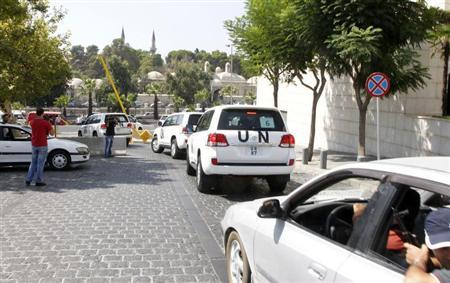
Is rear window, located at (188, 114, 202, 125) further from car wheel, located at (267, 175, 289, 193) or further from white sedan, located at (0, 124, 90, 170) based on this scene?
car wheel, located at (267, 175, 289, 193)

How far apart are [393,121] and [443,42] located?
320 cm

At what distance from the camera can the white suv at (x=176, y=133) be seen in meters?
17.7

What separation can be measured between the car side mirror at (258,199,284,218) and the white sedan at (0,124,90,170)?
1161 centimetres

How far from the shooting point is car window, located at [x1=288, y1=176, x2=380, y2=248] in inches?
129

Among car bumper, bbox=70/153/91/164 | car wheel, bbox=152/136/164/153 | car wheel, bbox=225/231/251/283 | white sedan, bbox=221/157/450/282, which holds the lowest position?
car wheel, bbox=152/136/164/153

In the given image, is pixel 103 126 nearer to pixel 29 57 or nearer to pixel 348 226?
pixel 29 57

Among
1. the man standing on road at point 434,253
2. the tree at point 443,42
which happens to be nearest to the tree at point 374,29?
the tree at point 443,42

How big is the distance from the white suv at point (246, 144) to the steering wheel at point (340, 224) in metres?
6.07

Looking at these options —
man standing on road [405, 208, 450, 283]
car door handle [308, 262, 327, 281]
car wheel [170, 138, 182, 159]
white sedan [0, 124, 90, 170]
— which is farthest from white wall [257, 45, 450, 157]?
man standing on road [405, 208, 450, 283]

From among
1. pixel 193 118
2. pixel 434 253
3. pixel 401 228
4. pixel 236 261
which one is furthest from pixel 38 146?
pixel 434 253

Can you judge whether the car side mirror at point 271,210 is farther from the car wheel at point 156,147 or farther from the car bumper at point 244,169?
the car wheel at point 156,147

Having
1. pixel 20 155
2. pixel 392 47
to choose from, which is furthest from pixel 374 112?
pixel 20 155

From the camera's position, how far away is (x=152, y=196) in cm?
1021

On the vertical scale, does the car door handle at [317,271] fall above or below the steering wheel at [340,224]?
below
